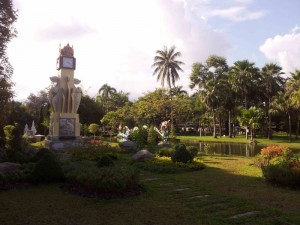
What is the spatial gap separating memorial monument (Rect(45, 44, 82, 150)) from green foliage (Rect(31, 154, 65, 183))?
1439 centimetres

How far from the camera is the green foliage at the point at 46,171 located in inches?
442

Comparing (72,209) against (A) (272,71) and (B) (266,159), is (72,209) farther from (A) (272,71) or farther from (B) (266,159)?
(A) (272,71)

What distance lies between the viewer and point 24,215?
25.7 ft

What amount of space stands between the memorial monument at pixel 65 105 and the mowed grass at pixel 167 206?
1573 centimetres

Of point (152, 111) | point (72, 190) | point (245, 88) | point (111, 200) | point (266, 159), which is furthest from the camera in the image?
point (152, 111)

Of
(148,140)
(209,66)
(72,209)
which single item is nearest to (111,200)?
(72,209)

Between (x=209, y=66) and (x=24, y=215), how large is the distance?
2092 inches

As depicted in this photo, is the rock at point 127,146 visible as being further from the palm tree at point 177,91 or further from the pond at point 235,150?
the palm tree at point 177,91

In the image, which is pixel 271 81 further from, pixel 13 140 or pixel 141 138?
pixel 13 140

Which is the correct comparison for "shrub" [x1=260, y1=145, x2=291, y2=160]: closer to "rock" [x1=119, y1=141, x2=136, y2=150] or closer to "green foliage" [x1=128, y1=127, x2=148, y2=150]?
"rock" [x1=119, y1=141, x2=136, y2=150]

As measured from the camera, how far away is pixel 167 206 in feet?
28.7

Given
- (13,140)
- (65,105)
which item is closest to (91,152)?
(13,140)

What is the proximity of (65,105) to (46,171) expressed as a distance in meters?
16.5

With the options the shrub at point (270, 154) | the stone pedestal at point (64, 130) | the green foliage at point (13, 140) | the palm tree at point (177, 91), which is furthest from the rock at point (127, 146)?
the palm tree at point (177, 91)
